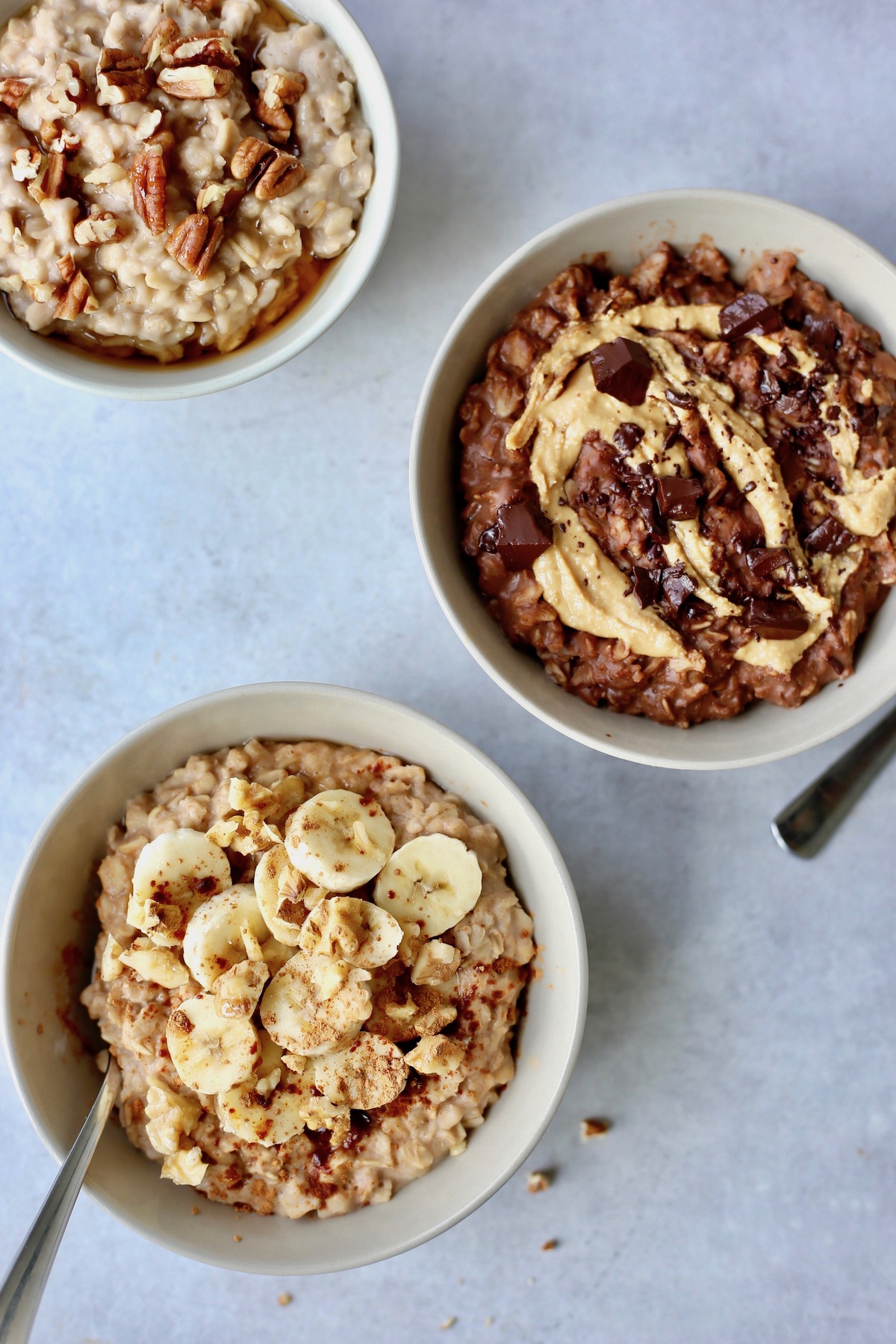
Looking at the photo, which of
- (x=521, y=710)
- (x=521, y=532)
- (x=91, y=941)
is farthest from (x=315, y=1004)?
(x=521, y=532)

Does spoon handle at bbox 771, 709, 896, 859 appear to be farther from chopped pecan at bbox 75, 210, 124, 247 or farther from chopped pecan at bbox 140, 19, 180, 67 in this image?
chopped pecan at bbox 140, 19, 180, 67

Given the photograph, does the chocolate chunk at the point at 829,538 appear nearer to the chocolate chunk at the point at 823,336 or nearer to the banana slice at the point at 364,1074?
the chocolate chunk at the point at 823,336

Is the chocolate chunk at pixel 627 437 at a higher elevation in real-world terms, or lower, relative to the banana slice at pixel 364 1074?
higher

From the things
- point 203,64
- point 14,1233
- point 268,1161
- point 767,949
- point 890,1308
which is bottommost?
point 14,1233

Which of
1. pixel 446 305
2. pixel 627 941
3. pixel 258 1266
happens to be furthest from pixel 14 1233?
pixel 446 305

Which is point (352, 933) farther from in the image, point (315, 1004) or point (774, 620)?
point (774, 620)

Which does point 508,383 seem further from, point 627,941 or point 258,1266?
point 258,1266

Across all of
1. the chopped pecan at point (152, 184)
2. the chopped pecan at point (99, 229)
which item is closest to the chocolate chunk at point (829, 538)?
the chopped pecan at point (152, 184)
